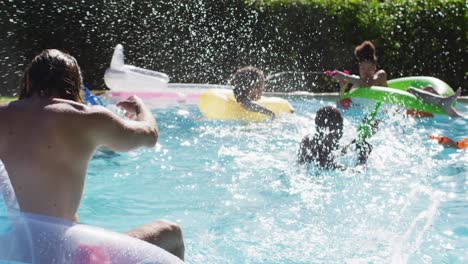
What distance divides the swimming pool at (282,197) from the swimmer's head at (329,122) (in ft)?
1.18

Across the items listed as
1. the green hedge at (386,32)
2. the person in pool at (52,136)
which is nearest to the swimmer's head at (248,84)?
the green hedge at (386,32)

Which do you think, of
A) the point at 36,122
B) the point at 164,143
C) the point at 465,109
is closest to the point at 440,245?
the point at 36,122

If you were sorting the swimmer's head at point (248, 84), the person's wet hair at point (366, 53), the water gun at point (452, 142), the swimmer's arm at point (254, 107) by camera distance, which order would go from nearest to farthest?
the water gun at point (452, 142), the swimmer's arm at point (254, 107), the swimmer's head at point (248, 84), the person's wet hair at point (366, 53)

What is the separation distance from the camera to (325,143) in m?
5.64

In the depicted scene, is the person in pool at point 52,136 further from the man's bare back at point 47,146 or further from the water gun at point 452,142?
the water gun at point 452,142

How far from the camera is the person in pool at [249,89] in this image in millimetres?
7699

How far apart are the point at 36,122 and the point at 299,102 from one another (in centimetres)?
762

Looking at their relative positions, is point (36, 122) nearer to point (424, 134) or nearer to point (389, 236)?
point (389, 236)

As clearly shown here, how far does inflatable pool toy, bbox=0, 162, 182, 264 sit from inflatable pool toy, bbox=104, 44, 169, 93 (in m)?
6.19

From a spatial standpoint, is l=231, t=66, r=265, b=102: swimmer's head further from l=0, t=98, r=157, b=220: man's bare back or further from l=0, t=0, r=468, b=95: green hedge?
l=0, t=98, r=157, b=220: man's bare back

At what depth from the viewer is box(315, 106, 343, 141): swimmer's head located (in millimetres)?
Answer: 5660

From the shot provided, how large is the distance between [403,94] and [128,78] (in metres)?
3.48

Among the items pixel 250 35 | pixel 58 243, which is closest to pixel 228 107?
pixel 250 35

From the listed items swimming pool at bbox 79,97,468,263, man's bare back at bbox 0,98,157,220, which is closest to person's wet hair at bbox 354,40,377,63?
swimming pool at bbox 79,97,468,263
